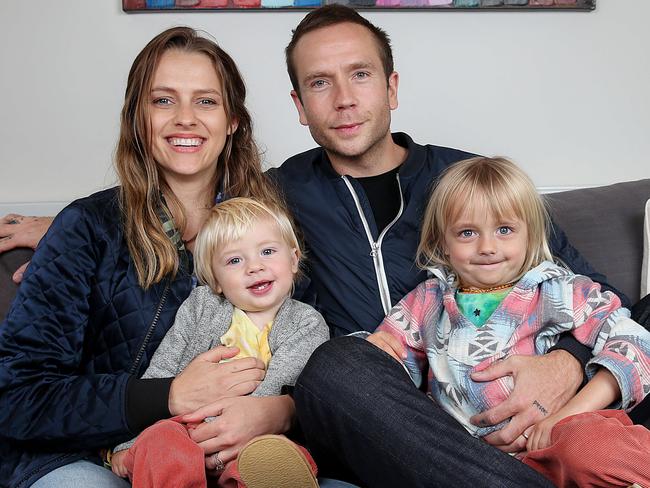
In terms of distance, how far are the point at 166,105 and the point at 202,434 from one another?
78 centimetres

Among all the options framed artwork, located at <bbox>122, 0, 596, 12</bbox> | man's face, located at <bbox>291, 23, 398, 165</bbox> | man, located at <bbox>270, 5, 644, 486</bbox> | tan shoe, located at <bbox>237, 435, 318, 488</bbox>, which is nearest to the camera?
tan shoe, located at <bbox>237, 435, 318, 488</bbox>

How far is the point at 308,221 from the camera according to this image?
86.4 inches

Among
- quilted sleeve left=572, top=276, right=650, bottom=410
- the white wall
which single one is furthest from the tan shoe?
the white wall

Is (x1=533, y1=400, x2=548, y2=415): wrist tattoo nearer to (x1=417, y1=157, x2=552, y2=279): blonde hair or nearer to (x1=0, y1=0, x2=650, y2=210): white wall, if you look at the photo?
(x1=417, y1=157, x2=552, y2=279): blonde hair

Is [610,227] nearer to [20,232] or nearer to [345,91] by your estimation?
[345,91]

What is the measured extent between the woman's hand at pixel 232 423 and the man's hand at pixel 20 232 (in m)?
0.64

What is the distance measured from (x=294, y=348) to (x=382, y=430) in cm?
38

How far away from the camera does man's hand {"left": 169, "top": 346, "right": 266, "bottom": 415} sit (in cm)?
177

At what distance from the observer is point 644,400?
Answer: 175cm

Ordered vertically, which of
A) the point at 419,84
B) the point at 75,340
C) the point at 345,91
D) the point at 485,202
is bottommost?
the point at 75,340

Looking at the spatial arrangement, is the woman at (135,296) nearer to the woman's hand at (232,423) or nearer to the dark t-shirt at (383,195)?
the woman's hand at (232,423)

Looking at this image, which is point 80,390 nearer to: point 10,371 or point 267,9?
point 10,371

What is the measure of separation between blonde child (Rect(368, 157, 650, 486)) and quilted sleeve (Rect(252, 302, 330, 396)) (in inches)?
5.6

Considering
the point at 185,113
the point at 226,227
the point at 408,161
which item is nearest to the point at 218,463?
the point at 226,227
